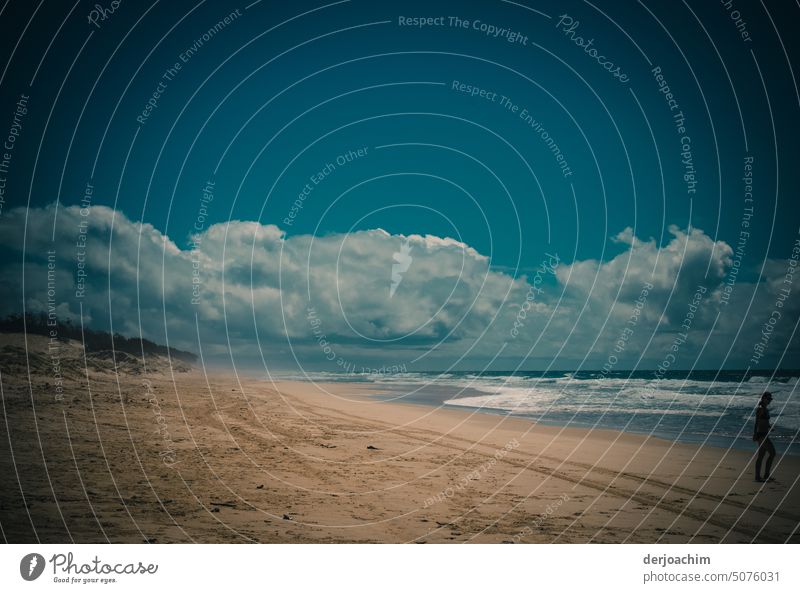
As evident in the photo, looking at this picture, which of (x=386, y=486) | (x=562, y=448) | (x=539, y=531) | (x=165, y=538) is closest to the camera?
(x=165, y=538)

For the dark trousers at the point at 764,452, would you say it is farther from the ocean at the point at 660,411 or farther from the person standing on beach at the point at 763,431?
the ocean at the point at 660,411

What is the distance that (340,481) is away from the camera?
15.2 metres

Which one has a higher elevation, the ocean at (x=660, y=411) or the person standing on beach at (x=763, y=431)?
the person standing on beach at (x=763, y=431)

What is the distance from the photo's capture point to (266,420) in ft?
81.6

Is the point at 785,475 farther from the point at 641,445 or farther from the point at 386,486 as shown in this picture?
the point at 386,486

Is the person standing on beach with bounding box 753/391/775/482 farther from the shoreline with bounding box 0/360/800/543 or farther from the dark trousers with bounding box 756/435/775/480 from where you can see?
the shoreline with bounding box 0/360/800/543

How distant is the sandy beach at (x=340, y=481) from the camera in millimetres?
11633

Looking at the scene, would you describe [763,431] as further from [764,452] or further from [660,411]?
[660,411]

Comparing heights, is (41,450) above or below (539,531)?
above

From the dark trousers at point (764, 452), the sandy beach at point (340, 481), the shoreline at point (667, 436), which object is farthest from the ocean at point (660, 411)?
the dark trousers at point (764, 452)

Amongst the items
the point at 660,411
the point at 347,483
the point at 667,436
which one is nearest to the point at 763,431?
the point at 667,436

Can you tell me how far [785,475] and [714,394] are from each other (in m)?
29.4

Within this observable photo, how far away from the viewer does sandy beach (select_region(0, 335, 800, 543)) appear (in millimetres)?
11633

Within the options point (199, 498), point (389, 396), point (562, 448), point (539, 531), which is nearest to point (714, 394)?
point (389, 396)
